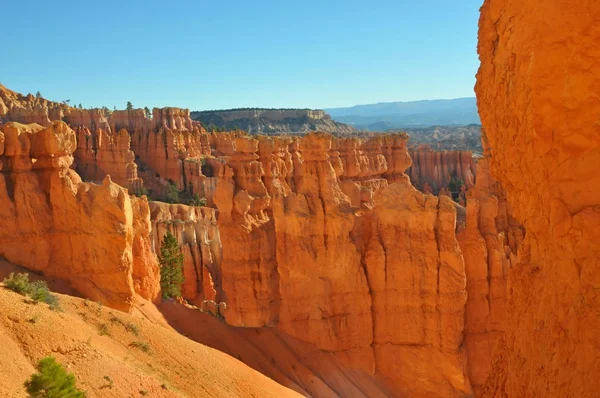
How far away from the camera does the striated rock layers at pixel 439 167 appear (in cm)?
7344

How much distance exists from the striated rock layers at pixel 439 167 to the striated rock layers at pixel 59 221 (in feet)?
188

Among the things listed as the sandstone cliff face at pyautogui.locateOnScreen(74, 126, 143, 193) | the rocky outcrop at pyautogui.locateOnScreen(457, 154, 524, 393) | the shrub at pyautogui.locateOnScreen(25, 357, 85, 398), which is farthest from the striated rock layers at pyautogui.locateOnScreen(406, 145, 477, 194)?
the shrub at pyautogui.locateOnScreen(25, 357, 85, 398)

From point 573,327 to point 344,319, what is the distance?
1511cm

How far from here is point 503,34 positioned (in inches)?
269

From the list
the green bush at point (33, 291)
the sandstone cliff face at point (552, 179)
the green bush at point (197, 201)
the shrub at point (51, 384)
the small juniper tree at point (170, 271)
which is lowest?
the green bush at point (197, 201)

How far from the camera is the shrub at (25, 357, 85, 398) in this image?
32.8 feet

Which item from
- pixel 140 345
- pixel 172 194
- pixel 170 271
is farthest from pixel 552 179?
pixel 172 194

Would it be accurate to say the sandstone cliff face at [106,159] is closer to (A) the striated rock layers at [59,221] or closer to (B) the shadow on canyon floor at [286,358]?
(B) the shadow on canyon floor at [286,358]

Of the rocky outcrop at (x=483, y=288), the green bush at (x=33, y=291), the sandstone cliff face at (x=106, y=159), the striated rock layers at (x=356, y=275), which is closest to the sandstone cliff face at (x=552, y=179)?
the green bush at (x=33, y=291)

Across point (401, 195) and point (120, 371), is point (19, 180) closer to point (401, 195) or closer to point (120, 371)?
point (120, 371)

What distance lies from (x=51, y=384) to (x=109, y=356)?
3008mm

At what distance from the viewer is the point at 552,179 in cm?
639

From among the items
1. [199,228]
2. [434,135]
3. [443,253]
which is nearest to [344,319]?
[443,253]

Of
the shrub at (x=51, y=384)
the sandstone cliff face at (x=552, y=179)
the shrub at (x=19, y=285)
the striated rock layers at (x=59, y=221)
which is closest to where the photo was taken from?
the sandstone cliff face at (x=552, y=179)
